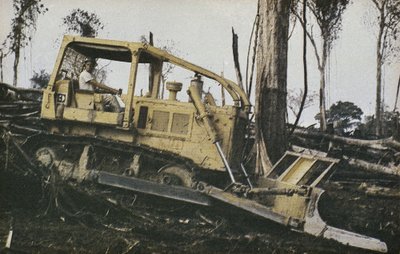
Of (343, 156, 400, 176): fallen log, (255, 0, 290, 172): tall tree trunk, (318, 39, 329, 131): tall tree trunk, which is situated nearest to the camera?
(255, 0, 290, 172): tall tree trunk

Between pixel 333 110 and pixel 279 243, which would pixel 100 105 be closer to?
pixel 279 243

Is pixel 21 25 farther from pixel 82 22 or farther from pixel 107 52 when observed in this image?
pixel 107 52

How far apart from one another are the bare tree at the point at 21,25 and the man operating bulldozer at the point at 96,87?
871mm

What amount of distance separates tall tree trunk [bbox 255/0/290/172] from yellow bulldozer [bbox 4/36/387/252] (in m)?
0.29

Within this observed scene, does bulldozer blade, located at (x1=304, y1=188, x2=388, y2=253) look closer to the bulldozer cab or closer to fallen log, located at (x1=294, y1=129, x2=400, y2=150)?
the bulldozer cab

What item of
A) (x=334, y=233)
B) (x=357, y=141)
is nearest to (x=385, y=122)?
(x=357, y=141)

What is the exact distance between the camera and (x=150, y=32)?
16.0 ft

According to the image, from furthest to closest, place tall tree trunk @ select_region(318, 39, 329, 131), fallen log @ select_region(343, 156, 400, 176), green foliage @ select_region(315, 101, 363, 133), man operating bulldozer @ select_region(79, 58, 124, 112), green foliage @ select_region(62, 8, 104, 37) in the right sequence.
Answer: green foliage @ select_region(315, 101, 363, 133), tall tree trunk @ select_region(318, 39, 329, 131), fallen log @ select_region(343, 156, 400, 176), green foliage @ select_region(62, 8, 104, 37), man operating bulldozer @ select_region(79, 58, 124, 112)

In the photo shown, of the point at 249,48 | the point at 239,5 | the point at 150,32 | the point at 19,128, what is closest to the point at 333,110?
the point at 249,48

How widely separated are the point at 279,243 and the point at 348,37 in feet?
9.39

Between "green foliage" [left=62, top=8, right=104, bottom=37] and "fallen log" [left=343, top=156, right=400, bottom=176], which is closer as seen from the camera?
"green foliage" [left=62, top=8, right=104, bottom=37]

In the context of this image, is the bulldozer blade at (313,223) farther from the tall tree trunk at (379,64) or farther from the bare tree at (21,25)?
the bare tree at (21,25)

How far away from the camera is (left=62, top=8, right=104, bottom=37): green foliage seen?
4.88 m

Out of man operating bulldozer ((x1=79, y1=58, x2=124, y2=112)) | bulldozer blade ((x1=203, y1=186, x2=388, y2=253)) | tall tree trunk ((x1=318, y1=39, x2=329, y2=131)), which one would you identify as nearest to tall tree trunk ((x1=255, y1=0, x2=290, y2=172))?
bulldozer blade ((x1=203, y1=186, x2=388, y2=253))
